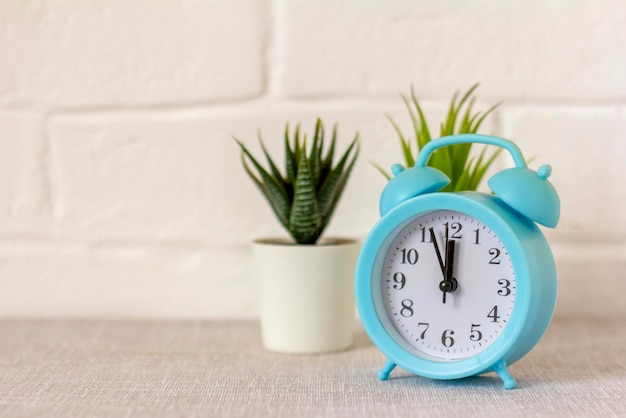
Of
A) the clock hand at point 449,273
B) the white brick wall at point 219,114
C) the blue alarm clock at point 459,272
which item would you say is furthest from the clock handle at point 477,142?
the white brick wall at point 219,114

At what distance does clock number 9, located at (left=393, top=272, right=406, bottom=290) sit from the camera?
893 millimetres

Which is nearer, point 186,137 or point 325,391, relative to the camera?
point 325,391

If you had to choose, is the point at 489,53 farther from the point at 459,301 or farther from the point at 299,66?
the point at 459,301

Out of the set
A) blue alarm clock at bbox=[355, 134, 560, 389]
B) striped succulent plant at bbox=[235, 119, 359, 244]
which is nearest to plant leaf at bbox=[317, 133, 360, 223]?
striped succulent plant at bbox=[235, 119, 359, 244]

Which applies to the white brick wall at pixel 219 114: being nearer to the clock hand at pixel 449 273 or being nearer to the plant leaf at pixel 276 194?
the plant leaf at pixel 276 194

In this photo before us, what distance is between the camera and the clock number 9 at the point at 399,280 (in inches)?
35.2

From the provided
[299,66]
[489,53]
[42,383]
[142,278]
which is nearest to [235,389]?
[42,383]

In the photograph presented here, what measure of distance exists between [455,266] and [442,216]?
59 millimetres

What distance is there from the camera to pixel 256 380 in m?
0.89

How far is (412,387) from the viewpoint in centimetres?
86

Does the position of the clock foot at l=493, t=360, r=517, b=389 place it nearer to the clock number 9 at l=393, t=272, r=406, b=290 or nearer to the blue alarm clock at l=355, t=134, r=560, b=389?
the blue alarm clock at l=355, t=134, r=560, b=389

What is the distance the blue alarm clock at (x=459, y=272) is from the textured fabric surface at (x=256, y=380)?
0.04 meters

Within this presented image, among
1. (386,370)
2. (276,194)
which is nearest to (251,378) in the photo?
(386,370)

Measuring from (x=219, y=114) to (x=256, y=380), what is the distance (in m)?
0.51
